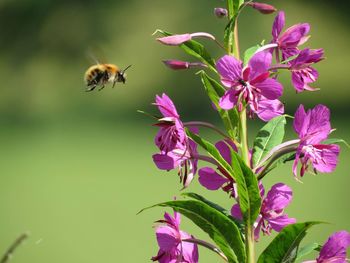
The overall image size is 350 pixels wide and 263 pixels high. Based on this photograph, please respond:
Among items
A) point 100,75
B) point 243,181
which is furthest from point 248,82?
point 100,75

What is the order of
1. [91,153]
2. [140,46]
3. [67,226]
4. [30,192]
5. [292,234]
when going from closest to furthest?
[292,234]
[67,226]
[30,192]
[91,153]
[140,46]

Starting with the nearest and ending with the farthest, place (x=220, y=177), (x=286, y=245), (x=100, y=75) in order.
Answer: (x=286, y=245) < (x=220, y=177) < (x=100, y=75)

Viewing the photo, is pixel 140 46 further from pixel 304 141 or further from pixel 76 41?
pixel 304 141

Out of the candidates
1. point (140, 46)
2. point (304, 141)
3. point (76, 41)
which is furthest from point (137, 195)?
point (304, 141)

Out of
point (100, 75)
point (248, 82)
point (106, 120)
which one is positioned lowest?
point (248, 82)

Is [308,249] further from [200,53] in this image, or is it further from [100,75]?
[100,75]

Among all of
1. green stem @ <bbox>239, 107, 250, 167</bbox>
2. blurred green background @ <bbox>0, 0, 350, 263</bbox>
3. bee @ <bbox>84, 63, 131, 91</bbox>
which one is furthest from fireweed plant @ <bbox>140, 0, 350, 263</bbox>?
blurred green background @ <bbox>0, 0, 350, 263</bbox>
